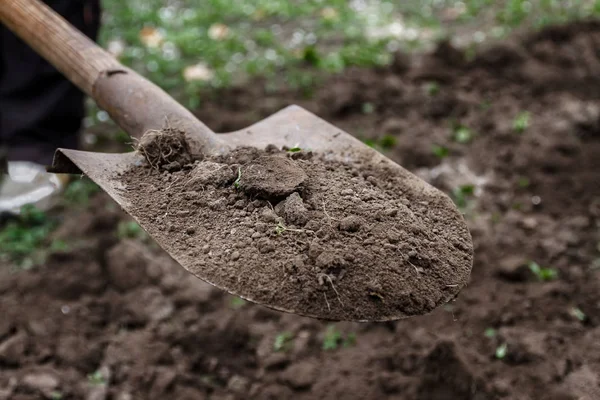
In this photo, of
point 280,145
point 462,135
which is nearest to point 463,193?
point 462,135

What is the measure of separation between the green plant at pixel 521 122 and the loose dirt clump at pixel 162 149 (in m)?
2.24

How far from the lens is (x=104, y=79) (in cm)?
213

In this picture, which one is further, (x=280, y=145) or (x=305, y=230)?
(x=280, y=145)

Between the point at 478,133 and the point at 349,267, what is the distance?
223 centimetres

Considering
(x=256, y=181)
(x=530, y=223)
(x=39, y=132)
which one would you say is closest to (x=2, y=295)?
(x=39, y=132)

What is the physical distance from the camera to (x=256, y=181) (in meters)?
1.81

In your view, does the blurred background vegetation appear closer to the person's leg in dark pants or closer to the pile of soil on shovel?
the person's leg in dark pants

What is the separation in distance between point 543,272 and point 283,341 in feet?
3.66

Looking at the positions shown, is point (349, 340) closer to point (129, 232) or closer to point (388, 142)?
point (129, 232)

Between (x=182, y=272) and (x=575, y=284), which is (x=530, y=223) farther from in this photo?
(x=182, y=272)

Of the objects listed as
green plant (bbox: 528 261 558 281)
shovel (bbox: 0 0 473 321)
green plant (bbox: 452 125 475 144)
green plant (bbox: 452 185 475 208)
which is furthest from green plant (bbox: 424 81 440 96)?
shovel (bbox: 0 0 473 321)

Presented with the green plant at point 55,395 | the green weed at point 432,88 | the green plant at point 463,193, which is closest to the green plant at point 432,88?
the green weed at point 432,88

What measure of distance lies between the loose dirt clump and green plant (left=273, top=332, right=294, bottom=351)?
3.00 feet

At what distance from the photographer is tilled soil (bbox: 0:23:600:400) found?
233 cm
